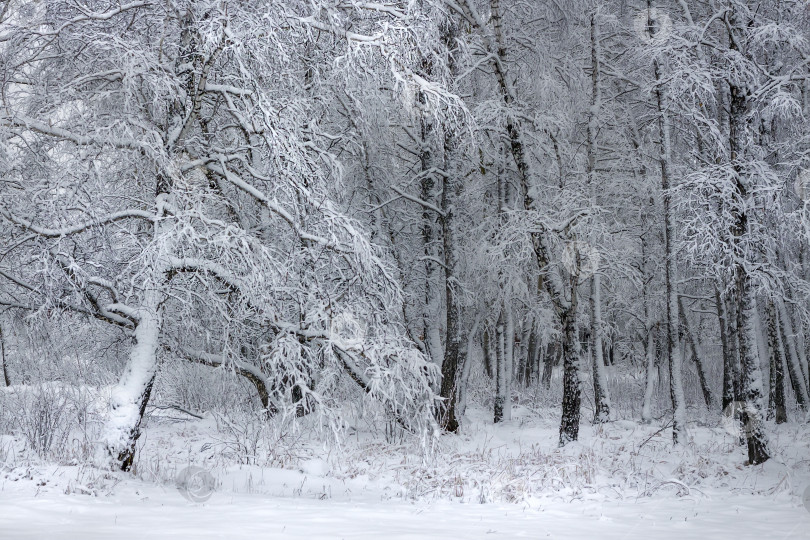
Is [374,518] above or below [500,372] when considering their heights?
below

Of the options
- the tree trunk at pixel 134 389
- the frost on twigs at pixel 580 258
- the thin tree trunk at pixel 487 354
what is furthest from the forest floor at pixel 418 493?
the thin tree trunk at pixel 487 354

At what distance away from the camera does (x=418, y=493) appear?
805 cm

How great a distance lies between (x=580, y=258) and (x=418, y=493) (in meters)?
6.20

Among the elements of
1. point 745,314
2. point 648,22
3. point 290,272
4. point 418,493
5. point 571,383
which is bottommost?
point 418,493

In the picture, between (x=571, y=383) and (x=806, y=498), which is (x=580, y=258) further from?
(x=806, y=498)

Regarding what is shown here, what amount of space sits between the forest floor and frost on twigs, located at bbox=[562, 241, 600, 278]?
3.19 meters

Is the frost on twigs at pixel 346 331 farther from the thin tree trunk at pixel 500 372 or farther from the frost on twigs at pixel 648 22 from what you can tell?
the frost on twigs at pixel 648 22

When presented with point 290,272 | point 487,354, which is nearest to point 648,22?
point 290,272

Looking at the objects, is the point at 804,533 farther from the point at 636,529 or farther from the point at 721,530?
the point at 636,529

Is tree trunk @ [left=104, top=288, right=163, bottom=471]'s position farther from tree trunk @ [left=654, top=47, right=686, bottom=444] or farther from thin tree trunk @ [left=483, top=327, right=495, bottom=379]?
thin tree trunk @ [left=483, top=327, right=495, bottom=379]

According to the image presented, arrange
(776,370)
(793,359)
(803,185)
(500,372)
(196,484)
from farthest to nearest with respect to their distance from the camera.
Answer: (500,372) < (793,359) < (776,370) < (803,185) < (196,484)

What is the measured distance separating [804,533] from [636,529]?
1573 mm

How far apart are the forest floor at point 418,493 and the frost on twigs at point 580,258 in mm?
3191

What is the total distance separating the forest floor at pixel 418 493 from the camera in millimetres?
5426
